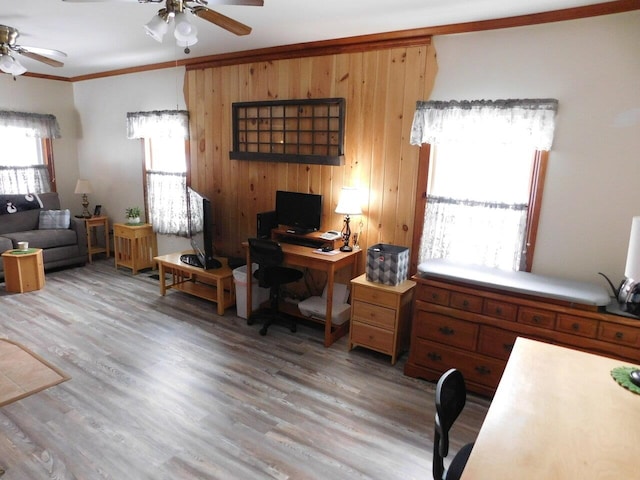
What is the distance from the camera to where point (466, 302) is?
2.73 metres

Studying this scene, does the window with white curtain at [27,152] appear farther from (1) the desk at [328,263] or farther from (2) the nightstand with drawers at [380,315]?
(2) the nightstand with drawers at [380,315]

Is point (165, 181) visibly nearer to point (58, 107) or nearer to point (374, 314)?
point (58, 107)

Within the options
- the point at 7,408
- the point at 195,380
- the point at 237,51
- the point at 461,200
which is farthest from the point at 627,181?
the point at 7,408

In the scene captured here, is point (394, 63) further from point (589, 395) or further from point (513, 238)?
point (589, 395)

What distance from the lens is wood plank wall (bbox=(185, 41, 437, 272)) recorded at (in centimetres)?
335

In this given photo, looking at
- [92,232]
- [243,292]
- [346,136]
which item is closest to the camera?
[346,136]

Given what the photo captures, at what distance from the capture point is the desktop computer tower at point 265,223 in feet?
12.7

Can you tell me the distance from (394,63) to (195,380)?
Result: 9.54 feet

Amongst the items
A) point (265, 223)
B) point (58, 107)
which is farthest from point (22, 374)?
point (58, 107)

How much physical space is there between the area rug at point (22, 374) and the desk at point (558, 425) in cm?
284

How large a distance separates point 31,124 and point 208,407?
16.8 feet

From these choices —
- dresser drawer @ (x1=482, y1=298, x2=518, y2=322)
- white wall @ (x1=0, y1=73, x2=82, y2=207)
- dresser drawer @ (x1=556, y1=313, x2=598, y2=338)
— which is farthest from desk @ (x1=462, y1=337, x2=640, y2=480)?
white wall @ (x1=0, y1=73, x2=82, y2=207)

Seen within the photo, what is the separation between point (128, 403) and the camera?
2.61 metres

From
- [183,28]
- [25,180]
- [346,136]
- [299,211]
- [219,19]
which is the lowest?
[299,211]
